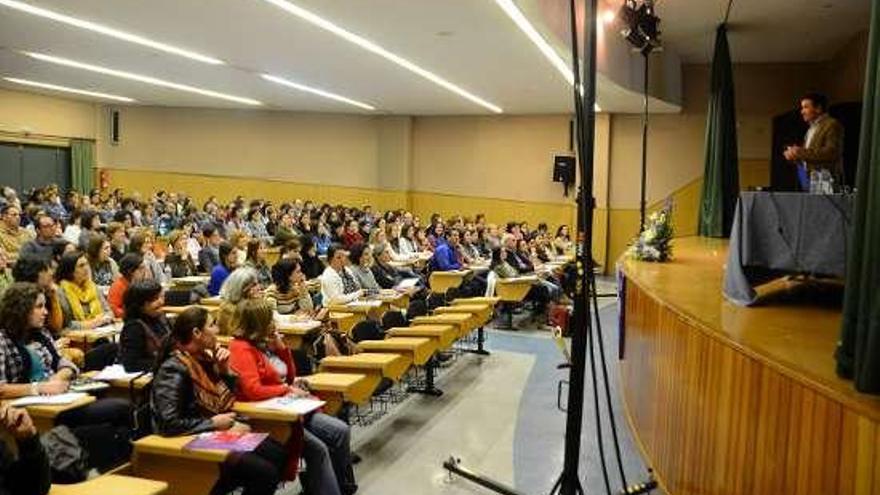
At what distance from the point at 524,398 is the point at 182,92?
39.3 ft

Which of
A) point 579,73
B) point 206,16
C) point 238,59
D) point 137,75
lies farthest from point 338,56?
point 579,73

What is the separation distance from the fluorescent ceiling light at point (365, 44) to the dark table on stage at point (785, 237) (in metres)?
5.51

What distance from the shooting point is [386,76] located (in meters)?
12.5

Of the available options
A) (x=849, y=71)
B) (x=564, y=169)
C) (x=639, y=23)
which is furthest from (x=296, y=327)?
(x=564, y=169)

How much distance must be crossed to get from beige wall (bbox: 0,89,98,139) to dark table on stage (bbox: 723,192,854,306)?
16890 mm

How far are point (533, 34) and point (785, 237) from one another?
5.70 m

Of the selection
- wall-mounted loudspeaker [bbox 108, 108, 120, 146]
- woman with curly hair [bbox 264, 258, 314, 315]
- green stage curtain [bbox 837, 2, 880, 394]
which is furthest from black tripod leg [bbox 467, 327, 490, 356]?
wall-mounted loudspeaker [bbox 108, 108, 120, 146]

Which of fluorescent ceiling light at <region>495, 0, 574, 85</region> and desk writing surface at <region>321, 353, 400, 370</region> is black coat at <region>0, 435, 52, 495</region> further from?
fluorescent ceiling light at <region>495, 0, 574, 85</region>

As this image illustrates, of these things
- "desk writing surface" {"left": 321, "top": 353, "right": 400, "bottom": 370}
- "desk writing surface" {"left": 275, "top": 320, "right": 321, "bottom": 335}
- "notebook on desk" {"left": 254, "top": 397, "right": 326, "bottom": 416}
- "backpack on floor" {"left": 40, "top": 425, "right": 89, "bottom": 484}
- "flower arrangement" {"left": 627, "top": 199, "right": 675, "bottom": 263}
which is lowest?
"backpack on floor" {"left": 40, "top": 425, "right": 89, "bottom": 484}

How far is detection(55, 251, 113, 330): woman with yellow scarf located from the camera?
18.8 feet

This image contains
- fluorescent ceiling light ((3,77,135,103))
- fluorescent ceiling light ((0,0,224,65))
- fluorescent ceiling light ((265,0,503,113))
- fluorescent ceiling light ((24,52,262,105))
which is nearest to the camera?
fluorescent ceiling light ((265,0,503,113))

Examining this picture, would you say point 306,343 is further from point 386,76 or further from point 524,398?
point 386,76

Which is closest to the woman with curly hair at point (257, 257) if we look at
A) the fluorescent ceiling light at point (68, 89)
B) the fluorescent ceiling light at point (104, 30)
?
the fluorescent ceiling light at point (104, 30)

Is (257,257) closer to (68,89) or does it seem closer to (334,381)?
(334,381)
